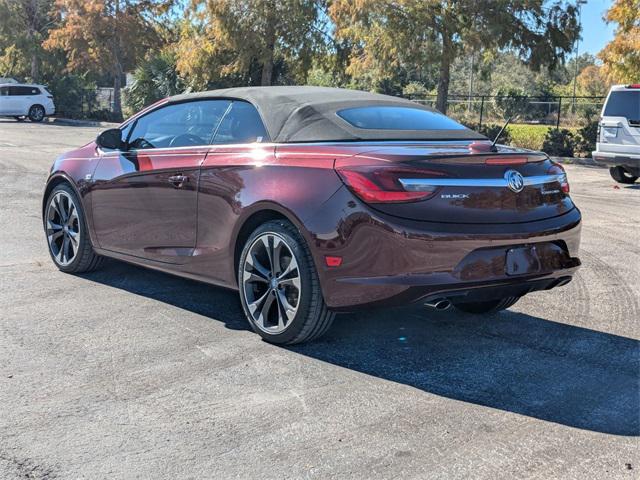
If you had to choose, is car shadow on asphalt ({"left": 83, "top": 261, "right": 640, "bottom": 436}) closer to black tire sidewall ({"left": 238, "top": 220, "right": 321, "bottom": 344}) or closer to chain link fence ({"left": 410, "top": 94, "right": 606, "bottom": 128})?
black tire sidewall ({"left": 238, "top": 220, "right": 321, "bottom": 344})

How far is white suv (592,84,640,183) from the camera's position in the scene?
14.1m

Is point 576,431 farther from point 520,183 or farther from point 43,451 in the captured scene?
point 43,451

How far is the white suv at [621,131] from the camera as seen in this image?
14.1 meters

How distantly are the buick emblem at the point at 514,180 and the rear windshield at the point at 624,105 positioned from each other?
10601mm

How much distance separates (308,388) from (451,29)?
20.4 m

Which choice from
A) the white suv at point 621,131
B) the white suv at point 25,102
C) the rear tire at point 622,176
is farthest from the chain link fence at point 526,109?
the white suv at point 25,102

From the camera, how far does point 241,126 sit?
5.25 m

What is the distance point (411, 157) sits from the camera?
4316 mm

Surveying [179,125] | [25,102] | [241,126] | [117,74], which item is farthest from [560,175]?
[117,74]

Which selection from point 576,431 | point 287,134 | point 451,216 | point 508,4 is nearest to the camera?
point 576,431

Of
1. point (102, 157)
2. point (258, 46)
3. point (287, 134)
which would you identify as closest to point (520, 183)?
point (287, 134)

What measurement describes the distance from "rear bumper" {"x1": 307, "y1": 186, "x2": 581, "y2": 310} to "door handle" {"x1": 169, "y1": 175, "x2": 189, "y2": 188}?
1.31 meters

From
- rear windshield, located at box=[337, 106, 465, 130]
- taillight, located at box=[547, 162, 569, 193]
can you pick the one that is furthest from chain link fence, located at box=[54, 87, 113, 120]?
taillight, located at box=[547, 162, 569, 193]

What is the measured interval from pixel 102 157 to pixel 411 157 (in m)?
2.96
